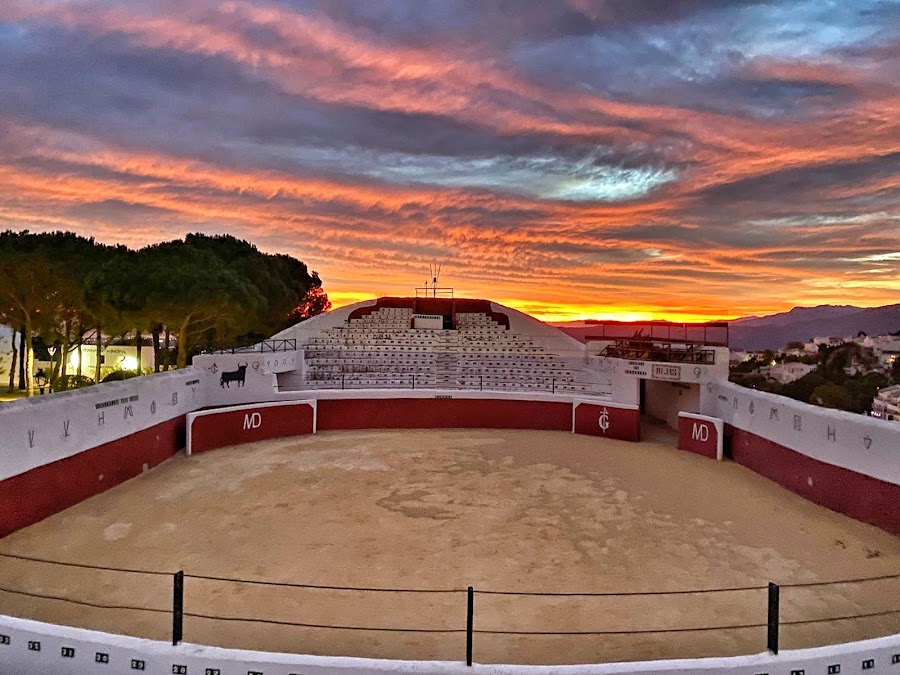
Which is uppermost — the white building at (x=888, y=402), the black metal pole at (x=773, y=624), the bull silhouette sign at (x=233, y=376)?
the bull silhouette sign at (x=233, y=376)

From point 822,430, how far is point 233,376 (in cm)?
1524

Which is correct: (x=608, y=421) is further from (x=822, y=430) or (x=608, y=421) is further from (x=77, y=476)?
(x=77, y=476)

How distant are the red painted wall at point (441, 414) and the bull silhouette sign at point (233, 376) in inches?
101

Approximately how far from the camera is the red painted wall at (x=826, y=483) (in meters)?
9.39

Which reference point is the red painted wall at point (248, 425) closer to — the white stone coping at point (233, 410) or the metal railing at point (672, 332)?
the white stone coping at point (233, 410)

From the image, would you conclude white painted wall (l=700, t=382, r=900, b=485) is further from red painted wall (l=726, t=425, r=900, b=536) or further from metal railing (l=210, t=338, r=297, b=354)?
metal railing (l=210, t=338, r=297, b=354)

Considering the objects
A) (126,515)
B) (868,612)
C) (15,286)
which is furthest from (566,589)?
(15,286)

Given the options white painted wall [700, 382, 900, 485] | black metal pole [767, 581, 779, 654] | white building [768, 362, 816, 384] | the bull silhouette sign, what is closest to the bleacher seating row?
the bull silhouette sign

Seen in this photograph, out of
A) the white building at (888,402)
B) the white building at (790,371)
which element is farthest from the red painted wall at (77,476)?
the white building at (790,371)

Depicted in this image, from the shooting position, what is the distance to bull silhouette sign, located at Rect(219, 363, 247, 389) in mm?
17266

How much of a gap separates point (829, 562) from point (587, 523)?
3.42 meters

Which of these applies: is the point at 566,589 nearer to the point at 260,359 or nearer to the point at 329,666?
the point at 329,666

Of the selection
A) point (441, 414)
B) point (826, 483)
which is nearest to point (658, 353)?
point (441, 414)

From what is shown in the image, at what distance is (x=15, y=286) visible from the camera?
24797 mm
